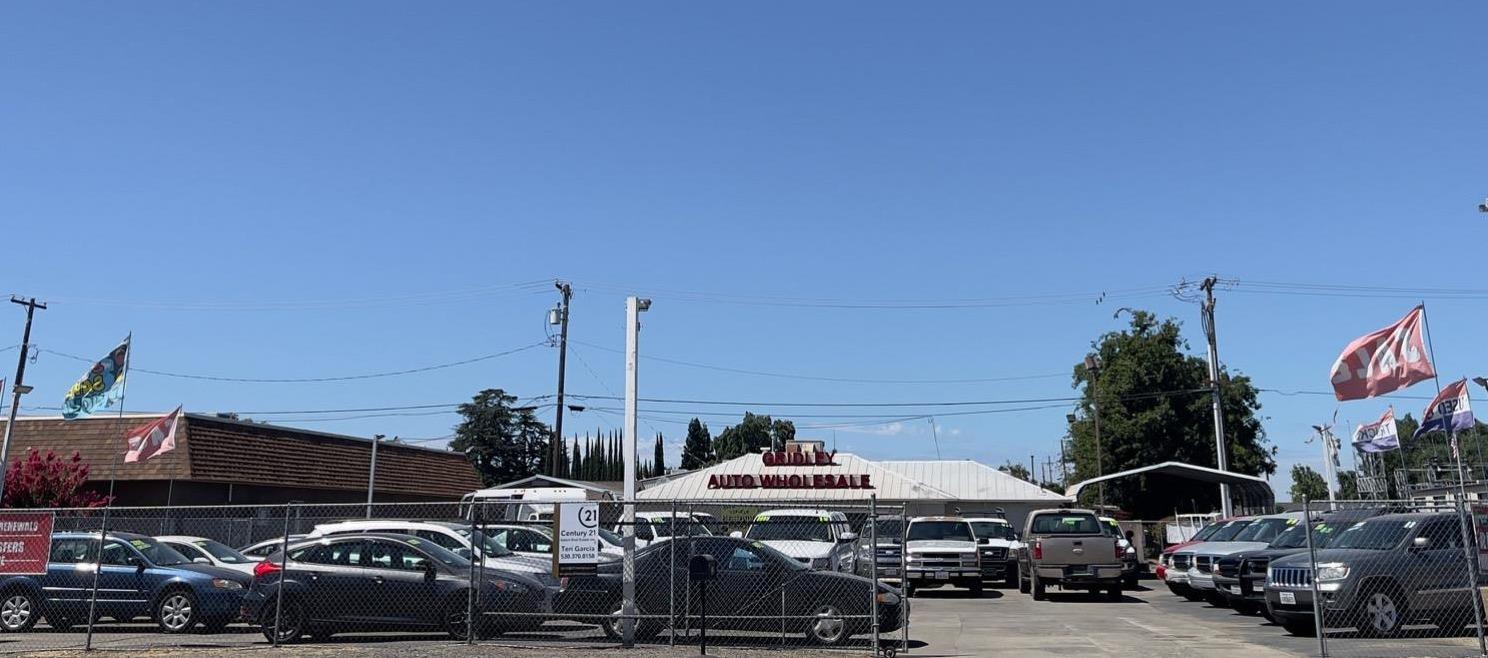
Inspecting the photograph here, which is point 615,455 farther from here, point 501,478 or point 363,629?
point 363,629

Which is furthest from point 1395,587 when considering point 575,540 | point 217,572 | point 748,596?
point 217,572

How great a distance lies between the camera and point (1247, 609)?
62.2 feet

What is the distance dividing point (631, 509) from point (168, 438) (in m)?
20.0

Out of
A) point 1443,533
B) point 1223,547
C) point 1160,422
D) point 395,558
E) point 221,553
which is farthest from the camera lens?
point 1160,422

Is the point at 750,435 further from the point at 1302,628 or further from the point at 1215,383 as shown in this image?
the point at 1302,628

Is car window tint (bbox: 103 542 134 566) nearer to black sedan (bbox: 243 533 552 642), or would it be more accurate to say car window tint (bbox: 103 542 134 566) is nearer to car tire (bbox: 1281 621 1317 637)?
black sedan (bbox: 243 533 552 642)

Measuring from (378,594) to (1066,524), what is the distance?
563 inches

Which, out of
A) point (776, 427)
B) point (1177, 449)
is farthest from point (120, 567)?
point (776, 427)

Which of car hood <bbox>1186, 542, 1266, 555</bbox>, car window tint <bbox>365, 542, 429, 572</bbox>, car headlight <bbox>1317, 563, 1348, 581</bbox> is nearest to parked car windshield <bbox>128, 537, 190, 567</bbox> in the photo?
car window tint <bbox>365, 542, 429, 572</bbox>

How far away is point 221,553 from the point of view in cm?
1842

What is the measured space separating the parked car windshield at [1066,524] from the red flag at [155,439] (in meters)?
22.2

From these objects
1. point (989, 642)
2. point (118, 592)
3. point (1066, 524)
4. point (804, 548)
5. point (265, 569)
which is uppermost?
point (1066, 524)

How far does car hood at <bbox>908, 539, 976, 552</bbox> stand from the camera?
23.2m

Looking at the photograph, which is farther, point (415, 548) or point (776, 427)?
point (776, 427)
